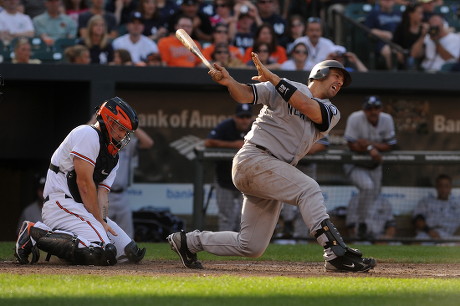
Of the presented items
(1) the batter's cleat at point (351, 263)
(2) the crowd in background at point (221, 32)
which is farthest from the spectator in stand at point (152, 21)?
(1) the batter's cleat at point (351, 263)

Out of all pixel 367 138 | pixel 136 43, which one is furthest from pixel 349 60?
pixel 136 43

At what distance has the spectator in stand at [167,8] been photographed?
13234 millimetres

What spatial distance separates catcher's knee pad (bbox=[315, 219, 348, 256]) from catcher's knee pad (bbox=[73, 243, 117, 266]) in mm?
1602

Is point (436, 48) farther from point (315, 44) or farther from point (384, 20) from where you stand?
point (315, 44)

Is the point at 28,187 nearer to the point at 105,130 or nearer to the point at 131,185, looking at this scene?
the point at 131,185

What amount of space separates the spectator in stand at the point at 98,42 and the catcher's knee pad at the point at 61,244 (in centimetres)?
573

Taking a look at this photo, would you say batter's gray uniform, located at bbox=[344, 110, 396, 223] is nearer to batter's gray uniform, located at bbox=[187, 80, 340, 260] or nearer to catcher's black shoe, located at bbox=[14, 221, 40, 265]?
batter's gray uniform, located at bbox=[187, 80, 340, 260]

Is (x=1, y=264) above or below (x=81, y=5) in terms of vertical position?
below

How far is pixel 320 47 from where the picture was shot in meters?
12.9

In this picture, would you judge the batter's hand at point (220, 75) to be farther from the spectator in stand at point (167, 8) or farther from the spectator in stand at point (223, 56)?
the spectator in stand at point (167, 8)

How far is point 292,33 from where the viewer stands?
45.0 ft

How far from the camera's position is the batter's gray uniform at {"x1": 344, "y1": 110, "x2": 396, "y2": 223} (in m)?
12.0

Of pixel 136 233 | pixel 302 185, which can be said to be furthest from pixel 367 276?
pixel 136 233

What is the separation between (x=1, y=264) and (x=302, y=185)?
2486mm
